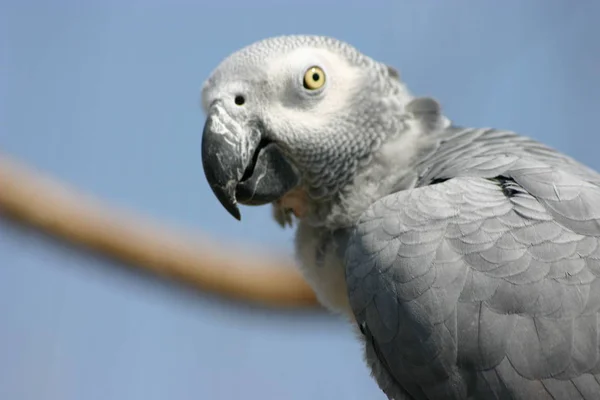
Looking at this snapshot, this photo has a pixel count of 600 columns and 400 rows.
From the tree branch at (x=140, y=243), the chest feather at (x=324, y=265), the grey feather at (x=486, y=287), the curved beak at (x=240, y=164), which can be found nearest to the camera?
the grey feather at (x=486, y=287)

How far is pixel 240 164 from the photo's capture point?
264 cm

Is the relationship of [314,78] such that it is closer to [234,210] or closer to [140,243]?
[234,210]

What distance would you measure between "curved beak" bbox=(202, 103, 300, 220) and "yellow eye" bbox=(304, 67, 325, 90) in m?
0.25

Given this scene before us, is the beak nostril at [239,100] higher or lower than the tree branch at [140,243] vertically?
higher

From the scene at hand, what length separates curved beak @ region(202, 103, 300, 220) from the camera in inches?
104

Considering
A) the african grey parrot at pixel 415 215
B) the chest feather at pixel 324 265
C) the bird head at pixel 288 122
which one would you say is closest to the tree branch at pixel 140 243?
the chest feather at pixel 324 265

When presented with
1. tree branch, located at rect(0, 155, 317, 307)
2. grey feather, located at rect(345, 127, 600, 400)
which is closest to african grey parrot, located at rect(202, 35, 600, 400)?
grey feather, located at rect(345, 127, 600, 400)

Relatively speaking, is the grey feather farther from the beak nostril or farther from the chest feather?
the beak nostril

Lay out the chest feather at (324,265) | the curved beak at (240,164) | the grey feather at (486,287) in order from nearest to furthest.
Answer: the grey feather at (486,287) < the curved beak at (240,164) < the chest feather at (324,265)

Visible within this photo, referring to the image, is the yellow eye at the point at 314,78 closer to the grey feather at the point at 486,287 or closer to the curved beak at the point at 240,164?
the curved beak at the point at 240,164

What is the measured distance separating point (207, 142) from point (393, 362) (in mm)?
999

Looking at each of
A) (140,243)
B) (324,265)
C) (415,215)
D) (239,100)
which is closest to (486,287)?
(415,215)

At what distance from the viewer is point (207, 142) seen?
264 centimetres

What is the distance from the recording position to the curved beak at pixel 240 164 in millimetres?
2637
